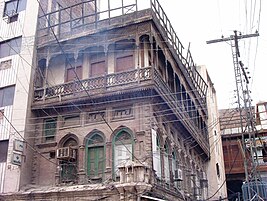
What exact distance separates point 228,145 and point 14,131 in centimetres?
2606

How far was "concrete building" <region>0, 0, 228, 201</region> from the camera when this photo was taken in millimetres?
16234

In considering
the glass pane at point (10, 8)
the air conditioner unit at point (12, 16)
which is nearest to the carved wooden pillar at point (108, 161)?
the air conditioner unit at point (12, 16)

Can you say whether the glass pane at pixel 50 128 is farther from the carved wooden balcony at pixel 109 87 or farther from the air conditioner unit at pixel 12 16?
the air conditioner unit at pixel 12 16

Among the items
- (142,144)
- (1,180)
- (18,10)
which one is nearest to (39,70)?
(18,10)

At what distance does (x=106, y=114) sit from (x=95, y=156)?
2172 millimetres

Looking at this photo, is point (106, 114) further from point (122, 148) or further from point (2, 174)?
point (2, 174)

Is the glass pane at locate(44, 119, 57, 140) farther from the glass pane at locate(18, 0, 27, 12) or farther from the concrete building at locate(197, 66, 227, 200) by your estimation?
the concrete building at locate(197, 66, 227, 200)

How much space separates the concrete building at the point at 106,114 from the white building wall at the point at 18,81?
0.31 metres

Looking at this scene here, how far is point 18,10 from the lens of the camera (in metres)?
22.6

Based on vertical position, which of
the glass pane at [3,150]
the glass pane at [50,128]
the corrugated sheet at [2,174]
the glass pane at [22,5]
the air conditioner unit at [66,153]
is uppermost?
the glass pane at [22,5]

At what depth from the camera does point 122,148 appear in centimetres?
1694

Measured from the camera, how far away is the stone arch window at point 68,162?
17.4 meters

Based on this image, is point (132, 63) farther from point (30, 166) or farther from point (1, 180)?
point (1, 180)

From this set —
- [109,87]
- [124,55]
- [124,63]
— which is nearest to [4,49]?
[124,55]
